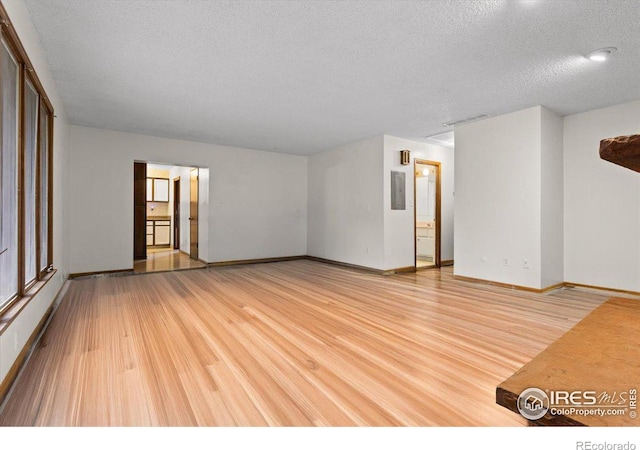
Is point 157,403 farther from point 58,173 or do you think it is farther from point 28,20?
point 58,173

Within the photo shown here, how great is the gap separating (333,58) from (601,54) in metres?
2.54

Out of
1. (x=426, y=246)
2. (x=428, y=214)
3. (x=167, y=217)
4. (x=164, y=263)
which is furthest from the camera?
(x=167, y=217)

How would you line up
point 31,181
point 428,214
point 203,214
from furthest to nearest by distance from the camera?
point 428,214 < point 203,214 < point 31,181

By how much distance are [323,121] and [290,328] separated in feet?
11.5

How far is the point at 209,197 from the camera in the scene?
6691mm

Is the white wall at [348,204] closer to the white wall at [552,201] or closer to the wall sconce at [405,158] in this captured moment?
the wall sconce at [405,158]

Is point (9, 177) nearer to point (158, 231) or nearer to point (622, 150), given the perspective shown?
point (622, 150)

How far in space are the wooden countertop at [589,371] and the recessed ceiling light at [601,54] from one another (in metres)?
3.30

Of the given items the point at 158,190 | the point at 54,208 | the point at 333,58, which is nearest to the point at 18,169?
the point at 54,208

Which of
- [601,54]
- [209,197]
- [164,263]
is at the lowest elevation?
[164,263]

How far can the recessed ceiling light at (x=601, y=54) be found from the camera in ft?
9.57

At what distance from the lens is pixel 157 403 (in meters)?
1.74

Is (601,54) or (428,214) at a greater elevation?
(601,54)

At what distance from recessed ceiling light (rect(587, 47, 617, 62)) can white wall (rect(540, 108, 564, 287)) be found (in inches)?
53.2
